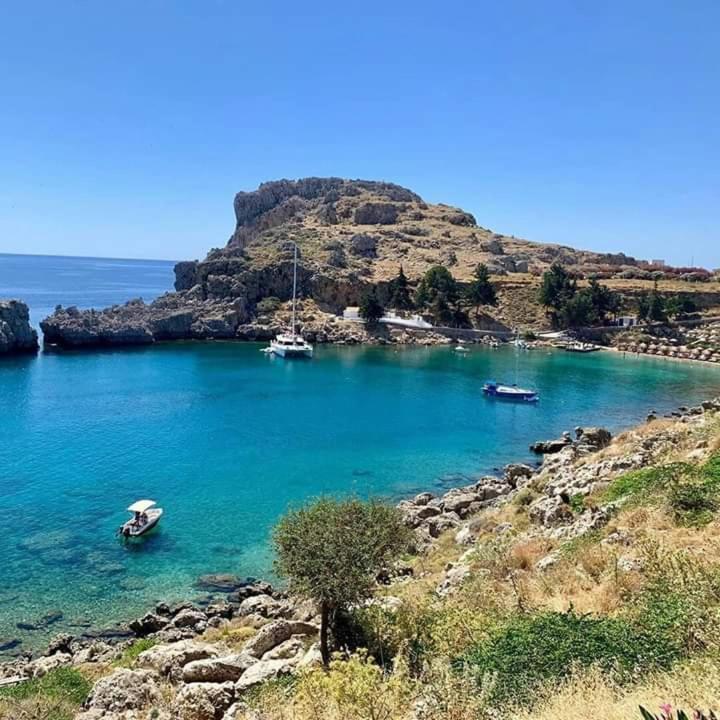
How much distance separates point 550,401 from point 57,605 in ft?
147

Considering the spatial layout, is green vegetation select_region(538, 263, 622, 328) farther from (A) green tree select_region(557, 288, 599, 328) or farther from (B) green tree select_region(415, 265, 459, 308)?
(B) green tree select_region(415, 265, 459, 308)

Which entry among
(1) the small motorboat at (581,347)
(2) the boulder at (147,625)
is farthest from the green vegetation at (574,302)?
(2) the boulder at (147,625)

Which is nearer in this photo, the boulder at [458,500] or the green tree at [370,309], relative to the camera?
the boulder at [458,500]

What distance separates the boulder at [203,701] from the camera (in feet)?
34.6

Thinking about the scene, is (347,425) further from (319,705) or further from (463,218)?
(463,218)

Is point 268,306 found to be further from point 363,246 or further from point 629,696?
point 629,696

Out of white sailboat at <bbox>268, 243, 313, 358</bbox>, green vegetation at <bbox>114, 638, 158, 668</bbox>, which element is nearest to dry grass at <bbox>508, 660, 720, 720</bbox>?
green vegetation at <bbox>114, 638, 158, 668</bbox>

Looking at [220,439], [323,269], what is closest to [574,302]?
[323,269]

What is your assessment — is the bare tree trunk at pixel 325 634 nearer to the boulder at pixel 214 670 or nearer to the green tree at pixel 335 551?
the green tree at pixel 335 551

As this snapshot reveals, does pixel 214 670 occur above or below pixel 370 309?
below

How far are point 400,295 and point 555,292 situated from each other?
23622 millimetres

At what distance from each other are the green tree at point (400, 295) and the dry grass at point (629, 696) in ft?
298

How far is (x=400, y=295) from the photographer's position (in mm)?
97188

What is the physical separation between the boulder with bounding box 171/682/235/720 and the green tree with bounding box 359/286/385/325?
80.3 m
